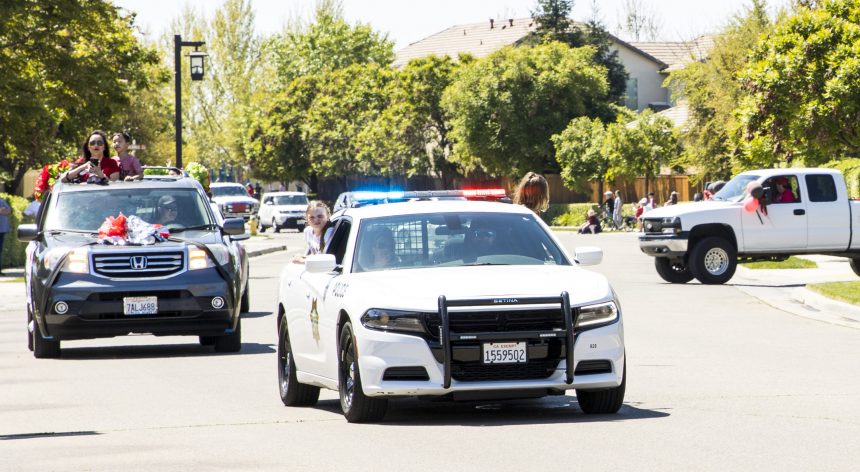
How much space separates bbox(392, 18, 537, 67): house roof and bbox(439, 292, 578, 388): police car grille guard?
100563mm

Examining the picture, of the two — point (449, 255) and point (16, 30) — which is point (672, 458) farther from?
point (16, 30)

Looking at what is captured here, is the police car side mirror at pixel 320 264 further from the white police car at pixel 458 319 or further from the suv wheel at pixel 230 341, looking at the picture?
the suv wheel at pixel 230 341

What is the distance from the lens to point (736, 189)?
2995 cm

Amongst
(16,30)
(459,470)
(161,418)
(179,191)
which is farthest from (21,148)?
(459,470)

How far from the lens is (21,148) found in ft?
141

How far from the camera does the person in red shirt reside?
1817cm

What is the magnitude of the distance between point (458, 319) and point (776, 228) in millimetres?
20032

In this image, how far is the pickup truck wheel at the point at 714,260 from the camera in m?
29.0

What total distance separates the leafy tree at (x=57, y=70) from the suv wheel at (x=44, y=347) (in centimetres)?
1956

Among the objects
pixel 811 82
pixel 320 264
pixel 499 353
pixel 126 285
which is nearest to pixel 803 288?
pixel 126 285

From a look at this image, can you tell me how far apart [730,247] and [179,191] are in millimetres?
13815

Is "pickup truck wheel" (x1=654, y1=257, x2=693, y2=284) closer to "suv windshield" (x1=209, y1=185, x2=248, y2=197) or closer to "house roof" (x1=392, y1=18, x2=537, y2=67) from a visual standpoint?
"suv windshield" (x1=209, y1=185, x2=248, y2=197)

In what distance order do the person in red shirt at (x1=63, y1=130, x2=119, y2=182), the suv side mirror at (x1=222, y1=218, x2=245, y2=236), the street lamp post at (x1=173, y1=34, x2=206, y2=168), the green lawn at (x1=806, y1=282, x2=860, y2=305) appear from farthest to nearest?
the street lamp post at (x1=173, y1=34, x2=206, y2=168) → the green lawn at (x1=806, y1=282, x2=860, y2=305) → the person in red shirt at (x1=63, y1=130, x2=119, y2=182) → the suv side mirror at (x1=222, y1=218, x2=245, y2=236)

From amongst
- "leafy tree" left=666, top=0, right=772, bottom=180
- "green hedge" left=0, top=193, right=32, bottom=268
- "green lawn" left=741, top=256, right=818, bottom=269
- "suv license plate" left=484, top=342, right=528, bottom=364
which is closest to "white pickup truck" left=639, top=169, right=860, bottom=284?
"green lawn" left=741, top=256, right=818, bottom=269
